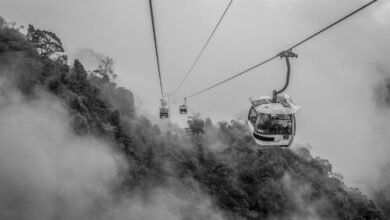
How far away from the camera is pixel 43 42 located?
50500 millimetres

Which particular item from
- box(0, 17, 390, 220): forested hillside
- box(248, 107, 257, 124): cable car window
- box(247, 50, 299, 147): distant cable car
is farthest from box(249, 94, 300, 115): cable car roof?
box(0, 17, 390, 220): forested hillside

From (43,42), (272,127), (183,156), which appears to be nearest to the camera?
(272,127)

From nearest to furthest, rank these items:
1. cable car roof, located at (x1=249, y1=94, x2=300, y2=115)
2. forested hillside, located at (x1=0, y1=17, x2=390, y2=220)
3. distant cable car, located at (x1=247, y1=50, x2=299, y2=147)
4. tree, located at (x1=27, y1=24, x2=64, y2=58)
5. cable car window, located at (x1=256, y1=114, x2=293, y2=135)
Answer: cable car roof, located at (x1=249, y1=94, x2=300, y2=115) → distant cable car, located at (x1=247, y1=50, x2=299, y2=147) → cable car window, located at (x1=256, y1=114, x2=293, y2=135) → forested hillside, located at (x1=0, y1=17, x2=390, y2=220) → tree, located at (x1=27, y1=24, x2=64, y2=58)

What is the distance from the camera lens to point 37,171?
127ft

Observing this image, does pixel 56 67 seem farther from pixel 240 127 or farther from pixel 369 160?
pixel 369 160

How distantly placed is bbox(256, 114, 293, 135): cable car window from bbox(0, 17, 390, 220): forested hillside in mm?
32321

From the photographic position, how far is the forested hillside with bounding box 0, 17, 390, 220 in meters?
44.0

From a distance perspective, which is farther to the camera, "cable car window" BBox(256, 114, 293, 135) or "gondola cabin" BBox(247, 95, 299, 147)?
"cable car window" BBox(256, 114, 293, 135)

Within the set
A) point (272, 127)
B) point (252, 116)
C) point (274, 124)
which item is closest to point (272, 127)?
point (272, 127)

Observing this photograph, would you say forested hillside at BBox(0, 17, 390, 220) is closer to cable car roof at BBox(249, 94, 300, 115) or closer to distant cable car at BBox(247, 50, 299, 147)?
distant cable car at BBox(247, 50, 299, 147)

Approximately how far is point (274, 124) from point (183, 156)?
47692mm

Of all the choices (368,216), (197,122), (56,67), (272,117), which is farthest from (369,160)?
(272,117)

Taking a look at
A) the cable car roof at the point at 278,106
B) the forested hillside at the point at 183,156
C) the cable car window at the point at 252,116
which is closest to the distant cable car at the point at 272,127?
the cable car roof at the point at 278,106

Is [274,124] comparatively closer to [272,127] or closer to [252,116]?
[272,127]
